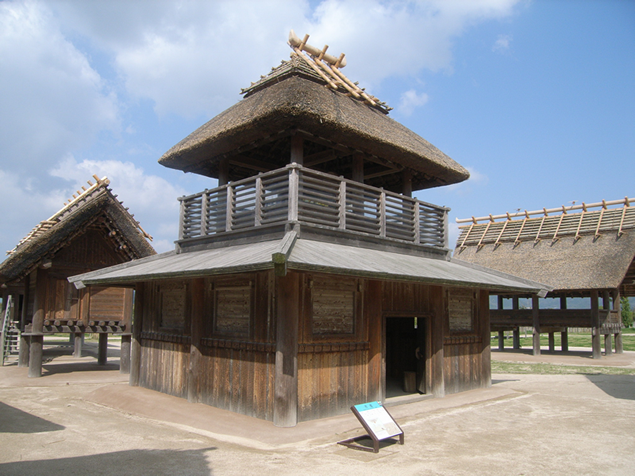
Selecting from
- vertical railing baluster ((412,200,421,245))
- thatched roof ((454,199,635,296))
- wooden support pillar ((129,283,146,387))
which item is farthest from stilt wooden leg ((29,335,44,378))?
thatched roof ((454,199,635,296))

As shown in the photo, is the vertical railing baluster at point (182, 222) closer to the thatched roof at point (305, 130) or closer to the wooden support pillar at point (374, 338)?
the thatched roof at point (305, 130)

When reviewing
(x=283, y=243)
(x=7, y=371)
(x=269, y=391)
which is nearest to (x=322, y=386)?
(x=269, y=391)

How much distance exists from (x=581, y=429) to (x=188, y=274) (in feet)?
24.2

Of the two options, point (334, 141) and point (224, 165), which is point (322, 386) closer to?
point (334, 141)

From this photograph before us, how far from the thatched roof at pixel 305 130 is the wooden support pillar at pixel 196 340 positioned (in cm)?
338

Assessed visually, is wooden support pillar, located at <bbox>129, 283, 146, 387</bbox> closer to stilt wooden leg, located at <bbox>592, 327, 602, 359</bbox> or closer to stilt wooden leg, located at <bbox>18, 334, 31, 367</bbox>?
stilt wooden leg, located at <bbox>18, 334, 31, 367</bbox>

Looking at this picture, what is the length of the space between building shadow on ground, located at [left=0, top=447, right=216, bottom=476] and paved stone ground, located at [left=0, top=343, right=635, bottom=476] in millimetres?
13

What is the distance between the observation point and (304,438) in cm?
763

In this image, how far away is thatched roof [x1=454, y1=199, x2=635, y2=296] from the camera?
25.3 m

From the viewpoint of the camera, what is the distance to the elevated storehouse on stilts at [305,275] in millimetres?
8727

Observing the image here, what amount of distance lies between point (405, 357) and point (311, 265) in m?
7.88

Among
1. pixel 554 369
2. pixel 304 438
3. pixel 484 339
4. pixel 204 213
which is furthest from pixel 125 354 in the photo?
pixel 554 369

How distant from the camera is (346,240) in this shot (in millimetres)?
10461

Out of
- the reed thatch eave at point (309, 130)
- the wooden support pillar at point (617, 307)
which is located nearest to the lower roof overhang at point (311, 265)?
the reed thatch eave at point (309, 130)
